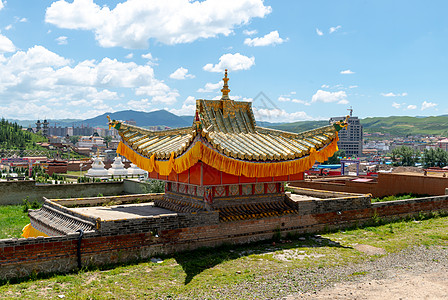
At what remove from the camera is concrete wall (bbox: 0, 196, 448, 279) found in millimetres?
9617

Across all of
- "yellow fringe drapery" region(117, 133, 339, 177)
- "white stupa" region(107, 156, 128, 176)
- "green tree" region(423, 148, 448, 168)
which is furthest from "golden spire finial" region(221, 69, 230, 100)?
"green tree" region(423, 148, 448, 168)

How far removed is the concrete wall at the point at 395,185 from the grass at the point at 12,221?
17.2 metres

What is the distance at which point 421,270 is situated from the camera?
1099 cm

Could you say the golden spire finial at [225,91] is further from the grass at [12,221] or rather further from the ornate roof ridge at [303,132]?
the grass at [12,221]

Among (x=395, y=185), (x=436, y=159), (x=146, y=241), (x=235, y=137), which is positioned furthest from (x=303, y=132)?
(x=436, y=159)

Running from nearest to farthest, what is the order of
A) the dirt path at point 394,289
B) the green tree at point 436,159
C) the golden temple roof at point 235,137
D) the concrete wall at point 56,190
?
the dirt path at point 394,289, the golden temple roof at point 235,137, the concrete wall at point 56,190, the green tree at point 436,159

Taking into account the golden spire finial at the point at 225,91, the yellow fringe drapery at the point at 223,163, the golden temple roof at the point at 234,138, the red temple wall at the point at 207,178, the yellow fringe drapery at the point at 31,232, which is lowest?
the yellow fringe drapery at the point at 31,232

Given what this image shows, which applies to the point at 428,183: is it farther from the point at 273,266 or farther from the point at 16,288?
the point at 16,288

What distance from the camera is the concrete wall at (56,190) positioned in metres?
Result: 23.7

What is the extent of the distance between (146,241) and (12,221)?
1104 centimetres

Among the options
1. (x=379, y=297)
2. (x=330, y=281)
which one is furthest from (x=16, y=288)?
(x=379, y=297)

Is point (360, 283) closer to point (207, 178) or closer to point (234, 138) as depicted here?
point (207, 178)

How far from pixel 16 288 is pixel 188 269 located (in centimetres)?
397

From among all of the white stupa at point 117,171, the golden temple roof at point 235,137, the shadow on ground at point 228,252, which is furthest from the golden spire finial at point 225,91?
the white stupa at point 117,171
